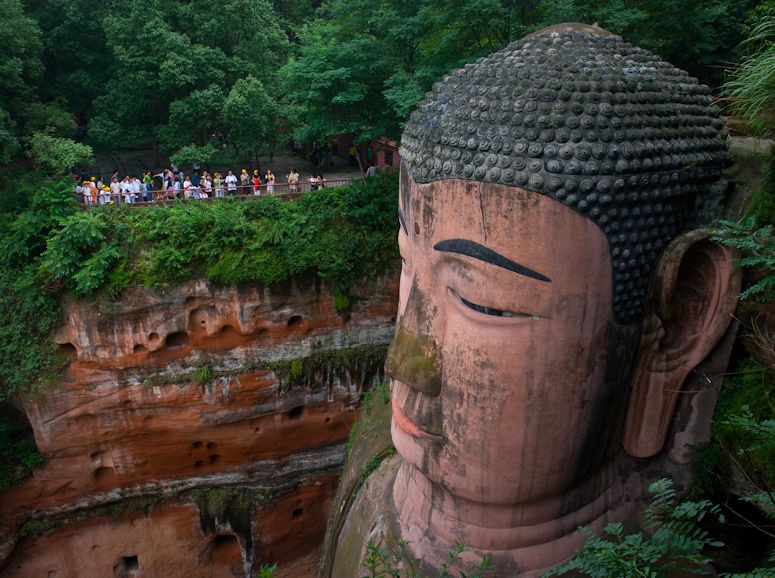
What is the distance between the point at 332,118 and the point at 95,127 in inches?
245

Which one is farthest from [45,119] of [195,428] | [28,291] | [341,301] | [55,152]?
[341,301]

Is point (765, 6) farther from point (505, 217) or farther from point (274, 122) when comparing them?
point (274, 122)

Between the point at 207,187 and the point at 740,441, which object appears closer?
the point at 740,441

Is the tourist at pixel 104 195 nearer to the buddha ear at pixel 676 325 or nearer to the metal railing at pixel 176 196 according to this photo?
the metal railing at pixel 176 196

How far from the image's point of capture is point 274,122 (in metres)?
16.7

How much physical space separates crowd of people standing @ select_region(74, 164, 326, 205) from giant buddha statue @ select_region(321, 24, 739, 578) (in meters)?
10.4

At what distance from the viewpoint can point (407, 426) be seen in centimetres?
490

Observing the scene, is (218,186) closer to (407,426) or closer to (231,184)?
(231,184)

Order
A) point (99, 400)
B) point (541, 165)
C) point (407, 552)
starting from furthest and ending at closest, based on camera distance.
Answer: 1. point (99, 400)
2. point (407, 552)
3. point (541, 165)

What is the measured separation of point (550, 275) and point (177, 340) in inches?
403

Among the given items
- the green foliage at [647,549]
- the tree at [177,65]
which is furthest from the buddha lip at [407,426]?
the tree at [177,65]

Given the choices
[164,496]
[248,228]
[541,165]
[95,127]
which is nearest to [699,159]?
[541,165]

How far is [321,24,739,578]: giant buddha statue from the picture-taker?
4156 mm

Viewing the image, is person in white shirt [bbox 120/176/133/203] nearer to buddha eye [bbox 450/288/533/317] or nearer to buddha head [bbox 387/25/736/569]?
buddha head [bbox 387/25/736/569]
